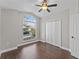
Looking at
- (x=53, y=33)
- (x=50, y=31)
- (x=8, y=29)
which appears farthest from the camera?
(x=50, y=31)

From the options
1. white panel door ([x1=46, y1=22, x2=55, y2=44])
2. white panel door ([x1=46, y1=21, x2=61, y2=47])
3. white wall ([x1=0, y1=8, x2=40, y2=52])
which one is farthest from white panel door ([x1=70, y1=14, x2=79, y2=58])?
white wall ([x1=0, y1=8, x2=40, y2=52])

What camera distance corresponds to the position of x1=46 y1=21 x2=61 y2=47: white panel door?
546cm

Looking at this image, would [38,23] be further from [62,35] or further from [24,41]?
[62,35]

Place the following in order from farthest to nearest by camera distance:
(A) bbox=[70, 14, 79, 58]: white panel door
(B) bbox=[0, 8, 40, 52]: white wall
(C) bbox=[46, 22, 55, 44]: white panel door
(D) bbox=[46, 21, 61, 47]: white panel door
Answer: (C) bbox=[46, 22, 55, 44]: white panel door, (D) bbox=[46, 21, 61, 47]: white panel door, (B) bbox=[0, 8, 40, 52]: white wall, (A) bbox=[70, 14, 79, 58]: white panel door

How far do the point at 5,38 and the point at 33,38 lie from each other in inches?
109

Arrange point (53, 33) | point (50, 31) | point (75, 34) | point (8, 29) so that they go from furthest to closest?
1. point (50, 31)
2. point (53, 33)
3. point (8, 29)
4. point (75, 34)

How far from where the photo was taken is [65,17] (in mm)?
4895

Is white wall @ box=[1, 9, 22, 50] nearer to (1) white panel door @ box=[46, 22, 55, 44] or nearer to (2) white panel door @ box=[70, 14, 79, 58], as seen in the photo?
(1) white panel door @ box=[46, 22, 55, 44]

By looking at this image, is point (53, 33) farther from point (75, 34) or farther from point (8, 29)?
point (8, 29)

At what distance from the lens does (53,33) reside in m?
5.93

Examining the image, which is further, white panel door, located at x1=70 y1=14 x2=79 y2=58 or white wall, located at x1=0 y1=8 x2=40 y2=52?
white wall, located at x1=0 y1=8 x2=40 y2=52

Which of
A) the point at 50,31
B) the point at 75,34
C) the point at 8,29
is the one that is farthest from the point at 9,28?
the point at 75,34

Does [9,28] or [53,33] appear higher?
[9,28]

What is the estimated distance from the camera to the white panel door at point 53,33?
5461 millimetres
